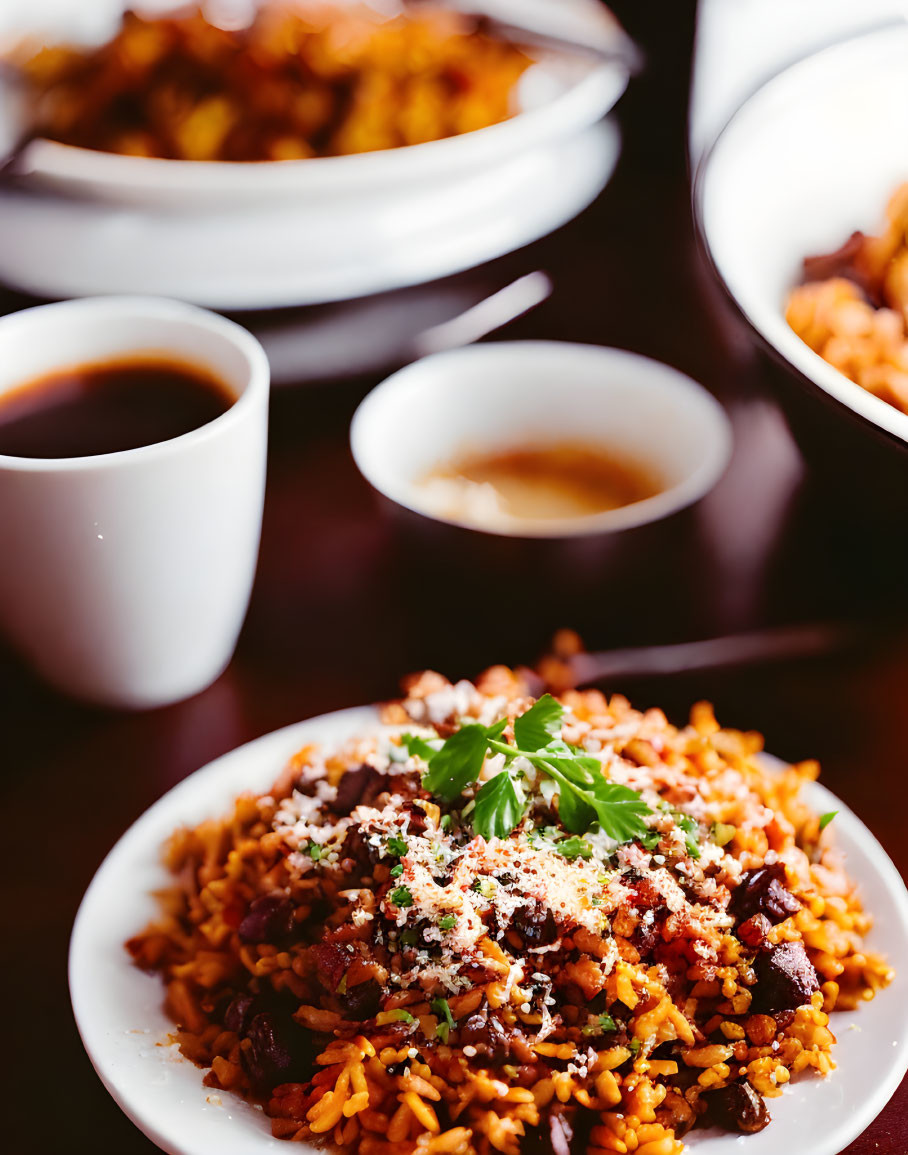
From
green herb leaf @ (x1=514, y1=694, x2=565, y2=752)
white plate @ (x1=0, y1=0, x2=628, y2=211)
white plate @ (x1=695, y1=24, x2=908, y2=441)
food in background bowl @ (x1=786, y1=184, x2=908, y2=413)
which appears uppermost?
white plate @ (x1=695, y1=24, x2=908, y2=441)

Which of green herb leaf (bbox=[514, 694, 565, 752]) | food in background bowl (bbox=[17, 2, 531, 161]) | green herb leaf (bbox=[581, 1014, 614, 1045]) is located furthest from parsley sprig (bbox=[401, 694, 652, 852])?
food in background bowl (bbox=[17, 2, 531, 161])

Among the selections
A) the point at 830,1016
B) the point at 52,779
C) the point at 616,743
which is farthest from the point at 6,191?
the point at 830,1016

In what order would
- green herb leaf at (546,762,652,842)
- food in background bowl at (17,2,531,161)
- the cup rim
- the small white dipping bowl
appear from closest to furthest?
1. green herb leaf at (546,762,652,842)
2. the cup rim
3. the small white dipping bowl
4. food in background bowl at (17,2,531,161)

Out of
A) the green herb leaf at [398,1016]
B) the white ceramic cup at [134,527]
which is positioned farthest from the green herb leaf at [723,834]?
the white ceramic cup at [134,527]

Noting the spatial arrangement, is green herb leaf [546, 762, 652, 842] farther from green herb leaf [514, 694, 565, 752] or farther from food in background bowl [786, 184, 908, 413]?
food in background bowl [786, 184, 908, 413]

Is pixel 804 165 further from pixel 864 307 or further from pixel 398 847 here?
pixel 398 847

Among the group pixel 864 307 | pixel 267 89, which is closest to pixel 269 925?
pixel 864 307

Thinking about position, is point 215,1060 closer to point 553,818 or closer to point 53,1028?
point 53,1028

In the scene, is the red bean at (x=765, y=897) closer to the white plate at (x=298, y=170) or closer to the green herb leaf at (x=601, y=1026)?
the green herb leaf at (x=601, y=1026)
